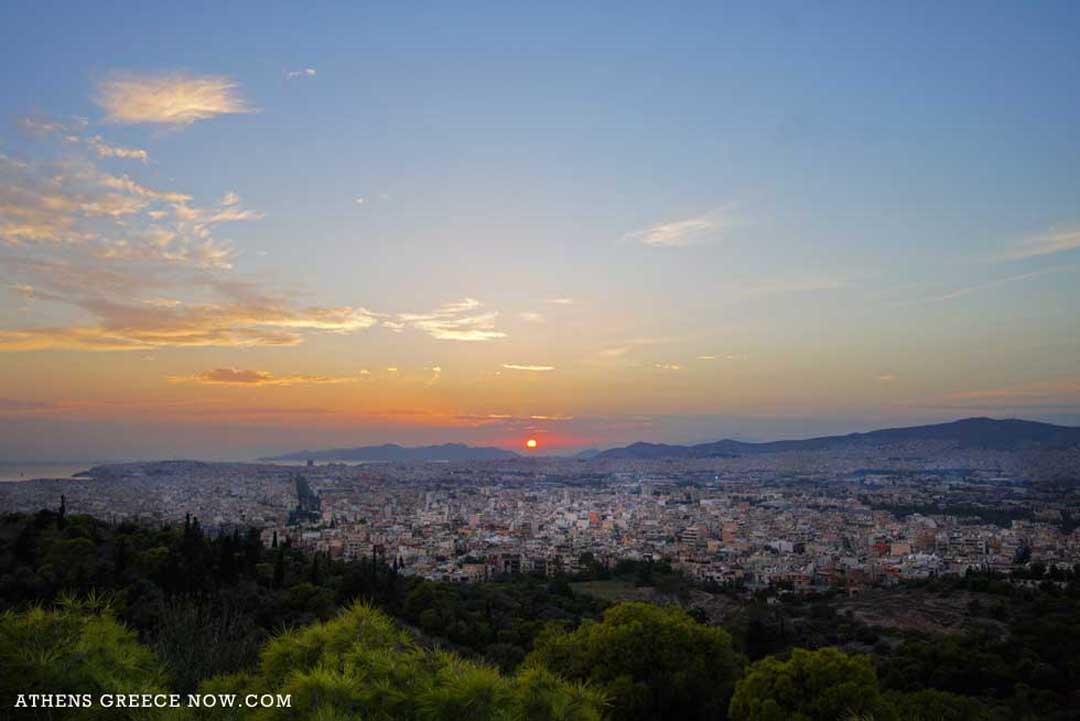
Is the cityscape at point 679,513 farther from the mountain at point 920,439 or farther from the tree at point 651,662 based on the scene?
the tree at point 651,662

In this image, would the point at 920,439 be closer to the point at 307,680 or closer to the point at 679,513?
the point at 679,513

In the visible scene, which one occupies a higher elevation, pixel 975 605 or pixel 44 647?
pixel 44 647

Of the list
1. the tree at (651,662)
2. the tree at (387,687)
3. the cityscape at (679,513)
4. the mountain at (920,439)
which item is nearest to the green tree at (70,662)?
the tree at (387,687)

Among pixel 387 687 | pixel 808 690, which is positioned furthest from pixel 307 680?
pixel 808 690

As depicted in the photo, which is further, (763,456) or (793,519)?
(763,456)

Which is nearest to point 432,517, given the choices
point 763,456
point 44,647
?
point 763,456

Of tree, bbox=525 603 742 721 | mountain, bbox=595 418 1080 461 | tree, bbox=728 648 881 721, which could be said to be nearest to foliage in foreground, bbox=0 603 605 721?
tree, bbox=728 648 881 721

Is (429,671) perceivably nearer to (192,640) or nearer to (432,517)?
(192,640)
